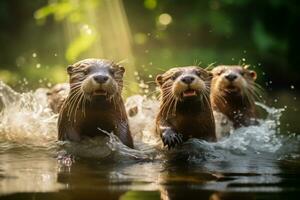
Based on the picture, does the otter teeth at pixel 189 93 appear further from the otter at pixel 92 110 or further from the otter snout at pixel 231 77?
the otter snout at pixel 231 77

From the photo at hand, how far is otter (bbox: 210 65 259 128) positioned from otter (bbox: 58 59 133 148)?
1.16m

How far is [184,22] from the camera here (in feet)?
39.7

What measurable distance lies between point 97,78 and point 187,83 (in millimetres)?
542

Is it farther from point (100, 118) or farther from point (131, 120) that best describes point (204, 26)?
point (100, 118)

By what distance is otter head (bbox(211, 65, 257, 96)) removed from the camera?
5.80 m

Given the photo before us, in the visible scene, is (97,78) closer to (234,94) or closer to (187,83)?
(187,83)

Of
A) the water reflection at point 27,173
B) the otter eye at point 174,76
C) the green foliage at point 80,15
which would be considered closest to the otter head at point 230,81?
the otter eye at point 174,76

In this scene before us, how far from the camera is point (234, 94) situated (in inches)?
232

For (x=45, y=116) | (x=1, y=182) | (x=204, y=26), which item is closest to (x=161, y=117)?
(x=45, y=116)

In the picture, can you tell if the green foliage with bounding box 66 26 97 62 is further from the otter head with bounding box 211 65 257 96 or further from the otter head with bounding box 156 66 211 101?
the otter head with bounding box 156 66 211 101

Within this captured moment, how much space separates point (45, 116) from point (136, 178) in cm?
227

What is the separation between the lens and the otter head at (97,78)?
4.54 metres

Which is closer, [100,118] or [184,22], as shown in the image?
[100,118]

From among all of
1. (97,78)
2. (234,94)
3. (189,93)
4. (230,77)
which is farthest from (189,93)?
(234,94)
